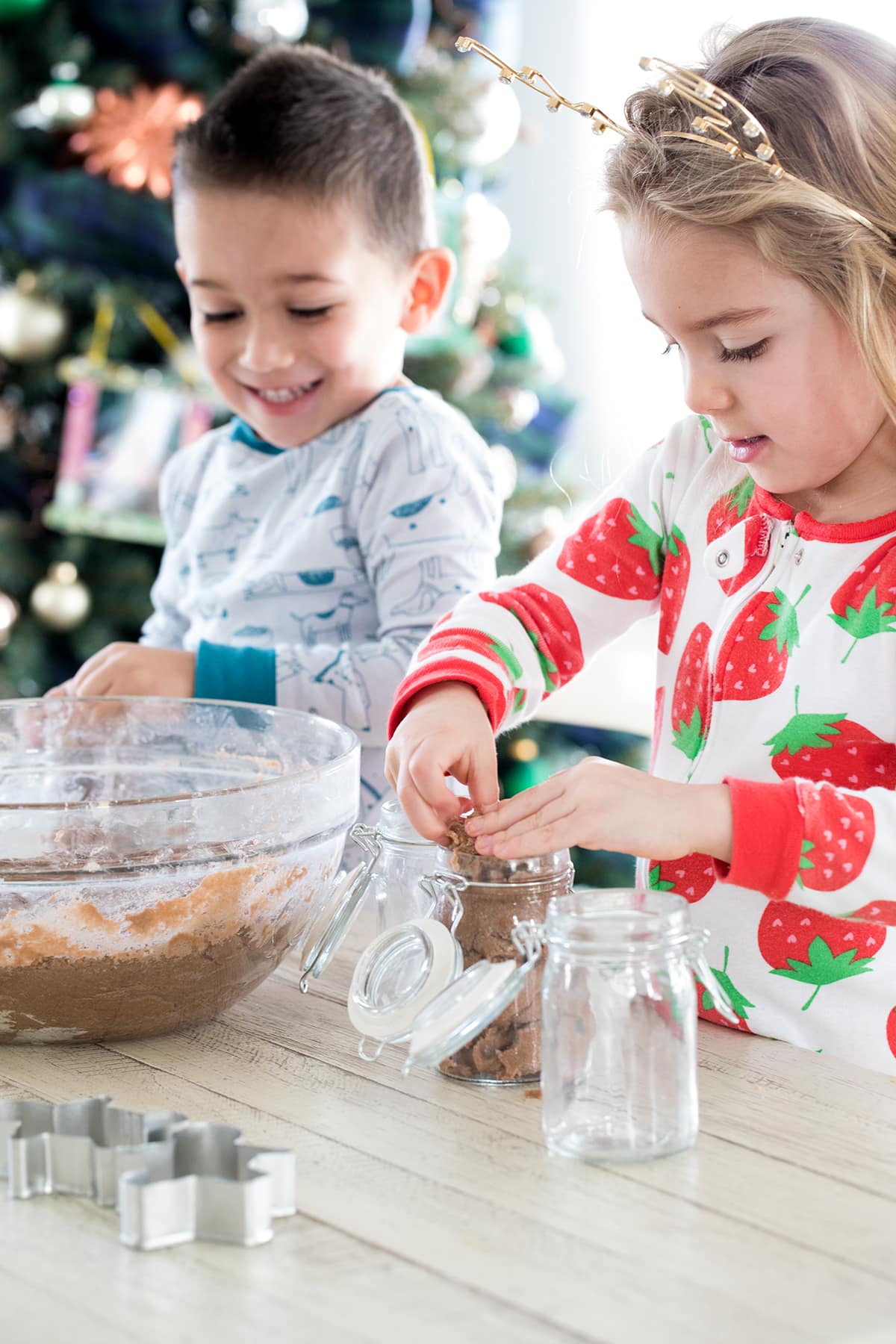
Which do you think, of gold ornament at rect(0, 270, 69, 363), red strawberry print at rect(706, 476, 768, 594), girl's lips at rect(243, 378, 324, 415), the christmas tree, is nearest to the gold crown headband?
red strawberry print at rect(706, 476, 768, 594)

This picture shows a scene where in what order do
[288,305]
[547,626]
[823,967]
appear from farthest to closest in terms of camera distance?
[288,305]
[547,626]
[823,967]

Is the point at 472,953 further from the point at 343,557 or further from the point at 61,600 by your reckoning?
the point at 61,600

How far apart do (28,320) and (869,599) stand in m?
2.06

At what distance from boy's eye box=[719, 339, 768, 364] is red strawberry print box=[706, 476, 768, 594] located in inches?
7.3

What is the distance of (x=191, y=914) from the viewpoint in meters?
0.84

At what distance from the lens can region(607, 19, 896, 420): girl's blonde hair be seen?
0.90m

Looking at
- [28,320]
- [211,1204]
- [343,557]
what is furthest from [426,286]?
[28,320]

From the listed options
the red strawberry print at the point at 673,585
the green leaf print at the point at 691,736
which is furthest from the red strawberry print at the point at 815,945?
the red strawberry print at the point at 673,585

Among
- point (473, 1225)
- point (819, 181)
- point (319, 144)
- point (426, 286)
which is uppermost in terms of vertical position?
point (319, 144)

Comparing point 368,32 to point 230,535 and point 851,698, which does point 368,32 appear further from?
point 851,698

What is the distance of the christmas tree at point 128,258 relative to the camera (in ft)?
8.47

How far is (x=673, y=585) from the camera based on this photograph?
3.79ft

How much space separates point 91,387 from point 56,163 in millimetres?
449

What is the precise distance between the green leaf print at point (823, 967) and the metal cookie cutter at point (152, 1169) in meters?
0.48
